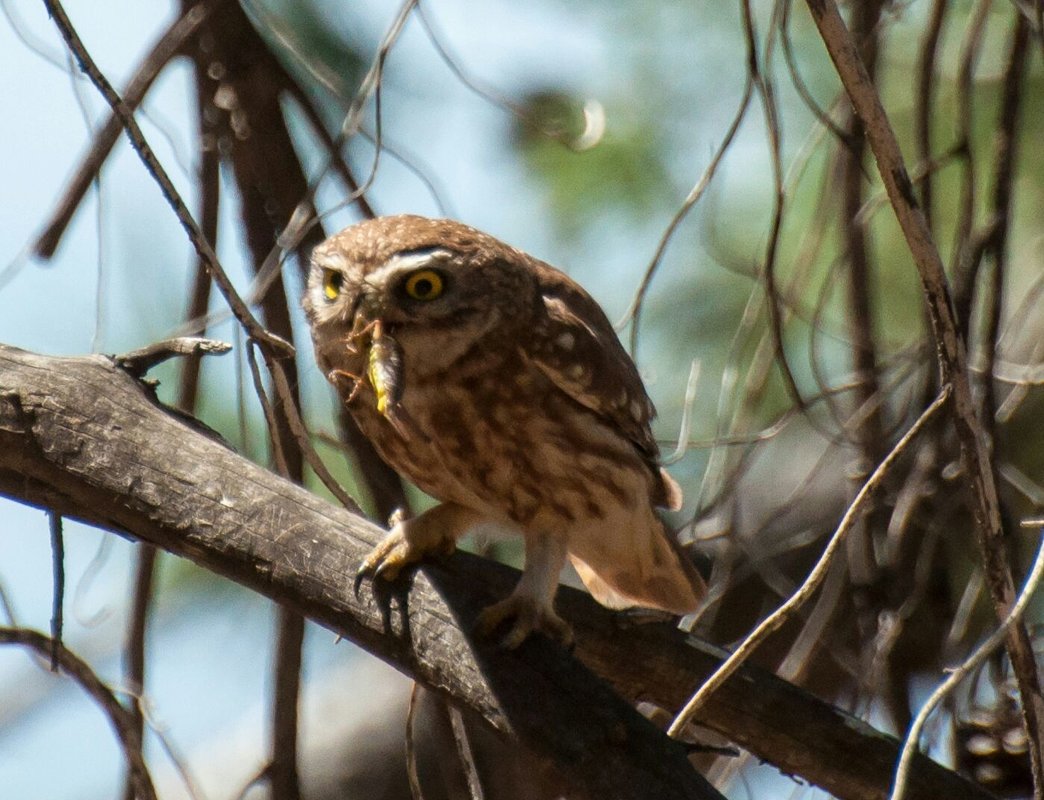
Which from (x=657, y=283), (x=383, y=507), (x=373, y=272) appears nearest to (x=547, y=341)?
(x=373, y=272)

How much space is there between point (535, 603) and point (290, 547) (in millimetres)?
461

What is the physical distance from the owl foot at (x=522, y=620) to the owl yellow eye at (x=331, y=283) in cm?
62

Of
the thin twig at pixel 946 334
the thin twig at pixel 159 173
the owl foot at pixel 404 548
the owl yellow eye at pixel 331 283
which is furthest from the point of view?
the owl yellow eye at pixel 331 283

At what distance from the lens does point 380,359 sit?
2.33 meters

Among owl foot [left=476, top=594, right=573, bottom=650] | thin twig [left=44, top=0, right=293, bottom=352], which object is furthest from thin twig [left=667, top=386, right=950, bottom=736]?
thin twig [left=44, top=0, right=293, bottom=352]

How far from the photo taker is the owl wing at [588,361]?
2.54 meters

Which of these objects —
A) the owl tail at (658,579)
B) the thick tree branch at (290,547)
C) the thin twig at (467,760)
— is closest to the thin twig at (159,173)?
the thick tree branch at (290,547)

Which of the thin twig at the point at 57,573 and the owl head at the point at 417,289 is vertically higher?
the owl head at the point at 417,289

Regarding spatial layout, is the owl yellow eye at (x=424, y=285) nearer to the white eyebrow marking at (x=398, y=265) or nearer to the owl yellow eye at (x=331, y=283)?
the white eyebrow marking at (x=398, y=265)

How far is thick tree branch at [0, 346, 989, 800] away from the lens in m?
1.93

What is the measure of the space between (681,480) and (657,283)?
0.59 meters

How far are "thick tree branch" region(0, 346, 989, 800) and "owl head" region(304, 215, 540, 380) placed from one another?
408mm

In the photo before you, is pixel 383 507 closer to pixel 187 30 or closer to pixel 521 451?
pixel 521 451

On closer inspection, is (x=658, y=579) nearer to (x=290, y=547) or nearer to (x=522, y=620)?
(x=522, y=620)
